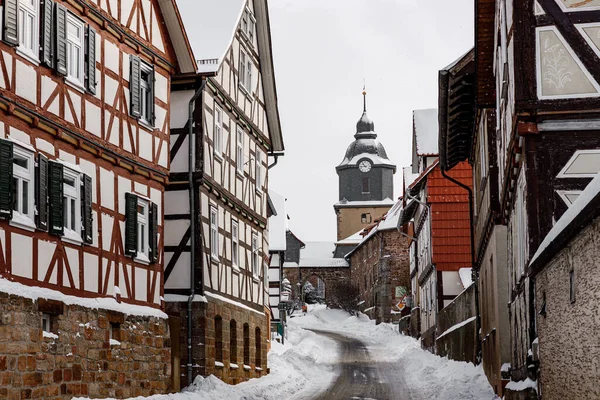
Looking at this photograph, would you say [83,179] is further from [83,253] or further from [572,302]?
[572,302]

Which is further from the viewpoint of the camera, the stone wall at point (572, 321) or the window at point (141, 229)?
the window at point (141, 229)

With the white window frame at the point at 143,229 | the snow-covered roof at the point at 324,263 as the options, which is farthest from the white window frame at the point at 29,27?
the snow-covered roof at the point at 324,263

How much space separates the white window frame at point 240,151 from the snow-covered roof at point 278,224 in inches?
912

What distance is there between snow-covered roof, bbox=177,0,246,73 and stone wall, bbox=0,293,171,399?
23.4 feet

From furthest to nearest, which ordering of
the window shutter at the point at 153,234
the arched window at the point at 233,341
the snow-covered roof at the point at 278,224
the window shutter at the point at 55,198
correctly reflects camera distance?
the snow-covered roof at the point at 278,224 < the arched window at the point at 233,341 < the window shutter at the point at 153,234 < the window shutter at the point at 55,198

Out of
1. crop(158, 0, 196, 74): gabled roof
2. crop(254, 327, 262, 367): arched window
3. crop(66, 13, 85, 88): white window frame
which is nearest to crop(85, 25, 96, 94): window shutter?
crop(66, 13, 85, 88): white window frame

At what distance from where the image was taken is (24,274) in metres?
14.7

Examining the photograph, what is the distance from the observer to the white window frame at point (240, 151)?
2755 cm

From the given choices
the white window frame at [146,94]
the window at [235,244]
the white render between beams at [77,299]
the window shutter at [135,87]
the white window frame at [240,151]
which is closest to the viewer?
the white render between beams at [77,299]

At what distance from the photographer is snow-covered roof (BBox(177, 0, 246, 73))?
24438 mm

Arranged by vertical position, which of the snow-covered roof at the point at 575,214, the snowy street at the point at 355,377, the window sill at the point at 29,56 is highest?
the window sill at the point at 29,56

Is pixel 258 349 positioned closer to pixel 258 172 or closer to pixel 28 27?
pixel 258 172

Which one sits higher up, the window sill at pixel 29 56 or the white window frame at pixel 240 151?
the white window frame at pixel 240 151

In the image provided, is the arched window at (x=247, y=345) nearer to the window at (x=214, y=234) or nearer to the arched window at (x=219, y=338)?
the arched window at (x=219, y=338)
